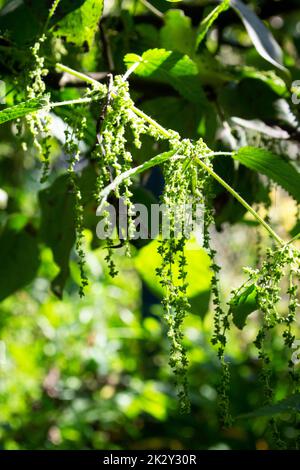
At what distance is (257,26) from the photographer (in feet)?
2.71

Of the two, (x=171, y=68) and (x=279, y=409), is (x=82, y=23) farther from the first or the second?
(x=279, y=409)

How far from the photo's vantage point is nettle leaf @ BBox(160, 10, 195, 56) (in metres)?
1.01

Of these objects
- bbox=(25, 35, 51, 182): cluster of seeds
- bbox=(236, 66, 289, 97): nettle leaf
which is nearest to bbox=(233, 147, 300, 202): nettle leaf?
bbox=(25, 35, 51, 182): cluster of seeds

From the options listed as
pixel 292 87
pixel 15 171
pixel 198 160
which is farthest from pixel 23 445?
pixel 198 160

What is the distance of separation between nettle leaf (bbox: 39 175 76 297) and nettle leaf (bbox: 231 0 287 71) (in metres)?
0.35

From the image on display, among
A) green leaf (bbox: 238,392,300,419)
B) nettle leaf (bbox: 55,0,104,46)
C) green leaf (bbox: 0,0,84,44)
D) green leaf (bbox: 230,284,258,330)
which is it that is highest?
green leaf (bbox: 0,0,84,44)

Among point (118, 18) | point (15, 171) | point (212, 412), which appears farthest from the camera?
point (15, 171)

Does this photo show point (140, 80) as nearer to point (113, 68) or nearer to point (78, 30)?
point (113, 68)

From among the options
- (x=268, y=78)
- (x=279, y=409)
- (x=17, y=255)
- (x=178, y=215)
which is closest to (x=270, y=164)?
(x=178, y=215)

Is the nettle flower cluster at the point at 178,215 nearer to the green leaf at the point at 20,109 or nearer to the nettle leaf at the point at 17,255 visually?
the green leaf at the point at 20,109

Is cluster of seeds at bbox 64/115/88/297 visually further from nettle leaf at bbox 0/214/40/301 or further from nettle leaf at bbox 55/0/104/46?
nettle leaf at bbox 0/214/40/301

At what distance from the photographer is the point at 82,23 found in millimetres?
814

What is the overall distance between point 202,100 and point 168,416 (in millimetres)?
1181

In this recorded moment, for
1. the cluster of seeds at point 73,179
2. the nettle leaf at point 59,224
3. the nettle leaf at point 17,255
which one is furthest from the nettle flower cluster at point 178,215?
the nettle leaf at point 17,255
